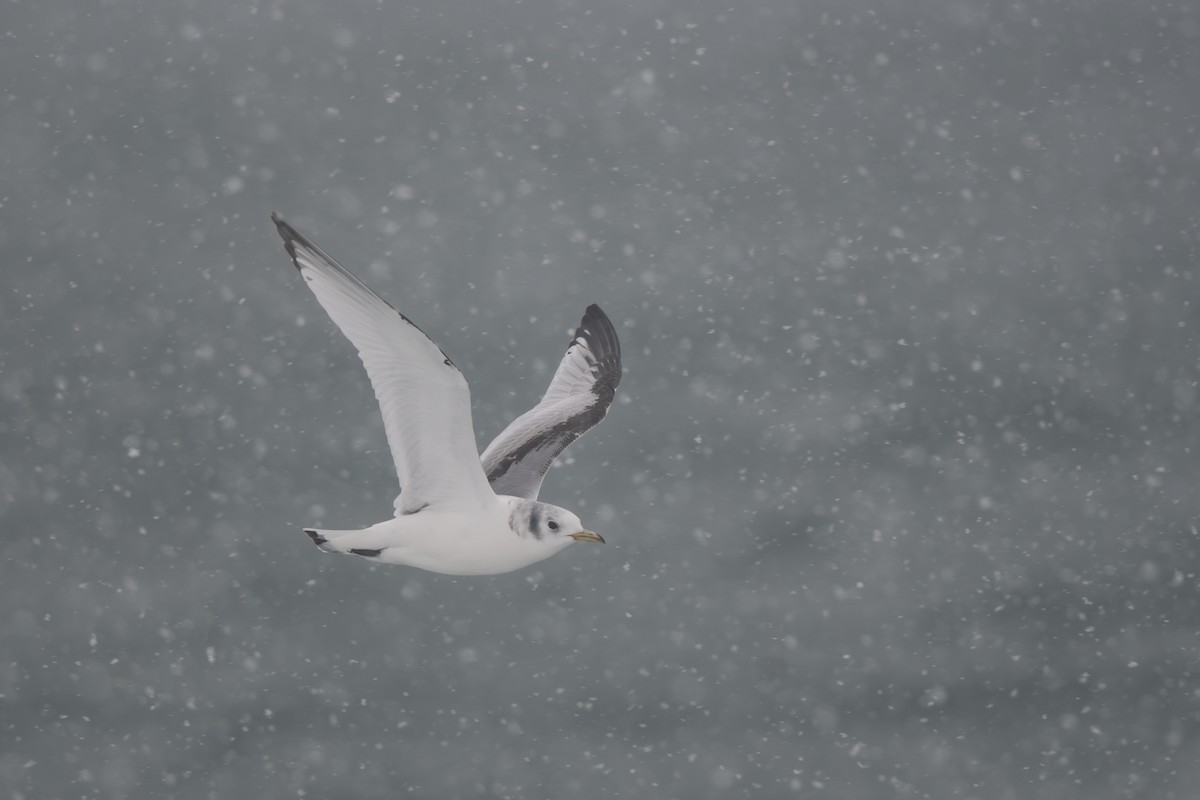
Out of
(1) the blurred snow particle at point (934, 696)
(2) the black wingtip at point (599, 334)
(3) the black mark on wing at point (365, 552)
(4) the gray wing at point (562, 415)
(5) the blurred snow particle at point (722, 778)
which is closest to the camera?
(3) the black mark on wing at point (365, 552)

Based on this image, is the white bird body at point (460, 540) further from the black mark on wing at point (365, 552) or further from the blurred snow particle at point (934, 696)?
the blurred snow particle at point (934, 696)

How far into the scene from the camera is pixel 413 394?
25.3 ft

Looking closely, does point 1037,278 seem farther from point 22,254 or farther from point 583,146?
point 22,254

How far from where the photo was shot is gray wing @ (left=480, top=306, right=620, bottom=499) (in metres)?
8.88

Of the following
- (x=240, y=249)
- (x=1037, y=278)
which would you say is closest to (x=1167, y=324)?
(x=1037, y=278)

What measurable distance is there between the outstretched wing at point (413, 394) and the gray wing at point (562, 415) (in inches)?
29.2

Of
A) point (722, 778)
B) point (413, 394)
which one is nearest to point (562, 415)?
point (413, 394)

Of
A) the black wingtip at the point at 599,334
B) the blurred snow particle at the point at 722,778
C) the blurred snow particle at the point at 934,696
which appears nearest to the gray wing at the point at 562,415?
the black wingtip at the point at 599,334

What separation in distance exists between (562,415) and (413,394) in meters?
1.67

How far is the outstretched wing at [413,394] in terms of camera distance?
24.0 feet

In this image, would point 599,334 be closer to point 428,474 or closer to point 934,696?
point 428,474

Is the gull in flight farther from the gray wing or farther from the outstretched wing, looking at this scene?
the gray wing

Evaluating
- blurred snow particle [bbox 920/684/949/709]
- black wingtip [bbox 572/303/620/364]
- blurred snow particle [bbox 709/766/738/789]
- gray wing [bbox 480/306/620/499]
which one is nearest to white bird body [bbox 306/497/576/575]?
gray wing [bbox 480/306/620/499]

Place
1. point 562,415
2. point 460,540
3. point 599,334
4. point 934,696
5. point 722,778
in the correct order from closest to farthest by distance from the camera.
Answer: point 460,540 → point 562,415 → point 599,334 → point 722,778 → point 934,696
